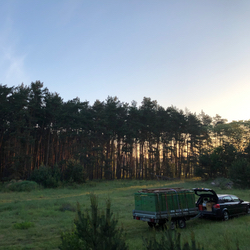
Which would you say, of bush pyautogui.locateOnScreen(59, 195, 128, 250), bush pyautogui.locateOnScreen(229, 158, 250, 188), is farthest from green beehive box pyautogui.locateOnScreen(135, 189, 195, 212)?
bush pyautogui.locateOnScreen(229, 158, 250, 188)

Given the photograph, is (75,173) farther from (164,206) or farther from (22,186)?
(164,206)

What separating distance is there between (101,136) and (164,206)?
41792 mm

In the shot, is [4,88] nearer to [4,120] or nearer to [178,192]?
[4,120]

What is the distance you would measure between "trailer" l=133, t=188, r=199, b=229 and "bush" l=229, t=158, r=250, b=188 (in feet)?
75.2

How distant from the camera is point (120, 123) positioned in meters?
55.1

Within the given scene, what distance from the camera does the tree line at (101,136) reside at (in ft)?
133

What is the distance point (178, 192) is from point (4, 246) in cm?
756

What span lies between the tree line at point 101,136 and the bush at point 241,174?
1386 centimetres

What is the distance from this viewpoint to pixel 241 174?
30281 millimetres

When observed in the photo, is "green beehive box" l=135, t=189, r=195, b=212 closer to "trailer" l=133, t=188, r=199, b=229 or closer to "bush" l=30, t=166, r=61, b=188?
"trailer" l=133, t=188, r=199, b=229

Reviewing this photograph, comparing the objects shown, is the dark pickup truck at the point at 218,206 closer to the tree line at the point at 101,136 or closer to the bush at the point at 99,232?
the bush at the point at 99,232

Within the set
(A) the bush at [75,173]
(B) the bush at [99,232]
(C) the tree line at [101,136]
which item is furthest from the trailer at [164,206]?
(C) the tree line at [101,136]

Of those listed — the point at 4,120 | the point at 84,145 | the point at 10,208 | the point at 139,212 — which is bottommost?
the point at 10,208

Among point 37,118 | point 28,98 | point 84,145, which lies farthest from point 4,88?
point 84,145
